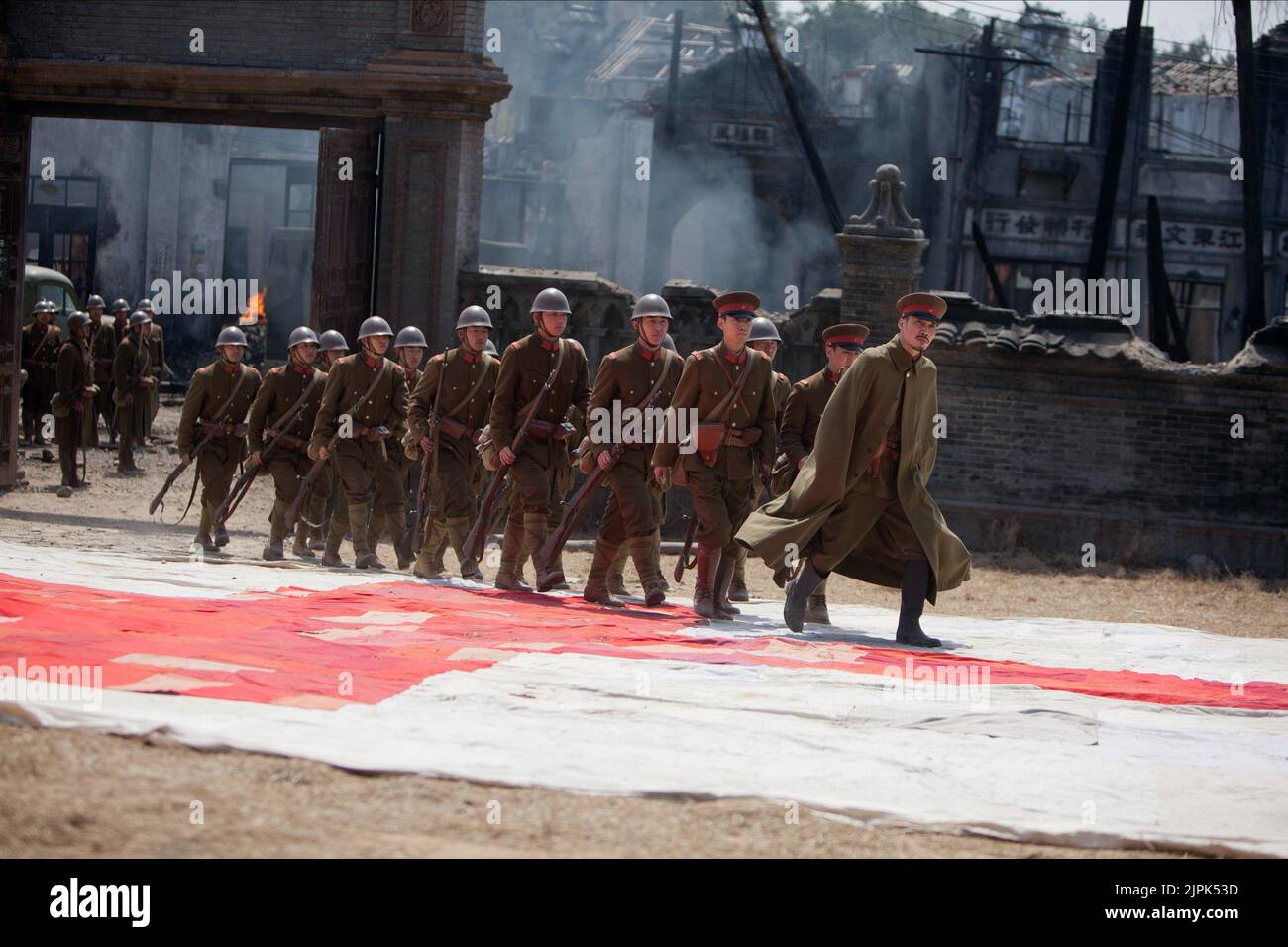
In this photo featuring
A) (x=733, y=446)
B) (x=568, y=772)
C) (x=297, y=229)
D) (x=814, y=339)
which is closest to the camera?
(x=568, y=772)

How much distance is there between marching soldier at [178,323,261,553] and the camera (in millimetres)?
14383

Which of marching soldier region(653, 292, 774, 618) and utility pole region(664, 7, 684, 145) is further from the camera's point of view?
utility pole region(664, 7, 684, 145)

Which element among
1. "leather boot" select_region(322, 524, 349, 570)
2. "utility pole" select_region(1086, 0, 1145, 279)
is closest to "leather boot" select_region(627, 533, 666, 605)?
"leather boot" select_region(322, 524, 349, 570)

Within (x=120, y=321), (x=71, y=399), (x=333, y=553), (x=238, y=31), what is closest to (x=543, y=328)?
(x=333, y=553)

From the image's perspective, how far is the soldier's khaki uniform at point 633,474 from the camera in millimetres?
10820

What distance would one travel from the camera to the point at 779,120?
4194 centimetres

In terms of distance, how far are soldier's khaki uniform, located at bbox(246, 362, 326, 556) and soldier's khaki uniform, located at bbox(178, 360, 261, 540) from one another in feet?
1.30

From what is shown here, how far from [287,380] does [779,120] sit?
29.5 metres

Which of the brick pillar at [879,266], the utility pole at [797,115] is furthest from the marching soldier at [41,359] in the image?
the utility pole at [797,115]

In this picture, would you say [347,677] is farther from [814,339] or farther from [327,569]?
[814,339]

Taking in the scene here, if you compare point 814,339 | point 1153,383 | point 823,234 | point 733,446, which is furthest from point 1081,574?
point 823,234

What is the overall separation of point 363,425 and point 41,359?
1054 centimetres

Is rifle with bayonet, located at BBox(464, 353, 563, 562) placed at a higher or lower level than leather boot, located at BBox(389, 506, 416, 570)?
higher

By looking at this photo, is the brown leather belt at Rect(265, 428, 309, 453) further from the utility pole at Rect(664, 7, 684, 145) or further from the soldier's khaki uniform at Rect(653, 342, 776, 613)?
the utility pole at Rect(664, 7, 684, 145)
